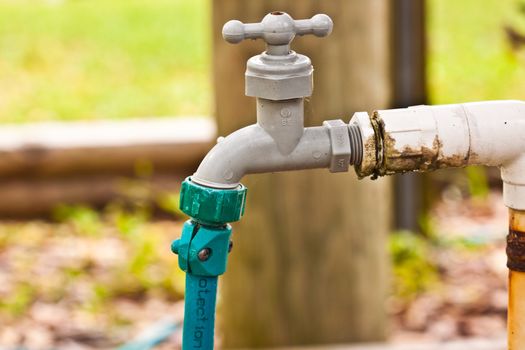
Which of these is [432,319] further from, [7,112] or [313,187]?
[7,112]

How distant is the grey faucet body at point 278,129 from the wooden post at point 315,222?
109cm

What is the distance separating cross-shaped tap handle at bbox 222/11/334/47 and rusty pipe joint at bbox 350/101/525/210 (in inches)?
Result: 5.3

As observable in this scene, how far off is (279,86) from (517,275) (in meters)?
0.40

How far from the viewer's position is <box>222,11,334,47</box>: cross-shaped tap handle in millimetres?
1200

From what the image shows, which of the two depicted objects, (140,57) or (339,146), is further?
(140,57)

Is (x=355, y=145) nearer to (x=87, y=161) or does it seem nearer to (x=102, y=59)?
(x=87, y=161)

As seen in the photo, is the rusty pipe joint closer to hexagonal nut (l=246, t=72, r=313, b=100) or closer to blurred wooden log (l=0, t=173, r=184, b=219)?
hexagonal nut (l=246, t=72, r=313, b=100)

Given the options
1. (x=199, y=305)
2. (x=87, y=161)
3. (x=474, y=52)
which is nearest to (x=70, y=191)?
(x=87, y=161)

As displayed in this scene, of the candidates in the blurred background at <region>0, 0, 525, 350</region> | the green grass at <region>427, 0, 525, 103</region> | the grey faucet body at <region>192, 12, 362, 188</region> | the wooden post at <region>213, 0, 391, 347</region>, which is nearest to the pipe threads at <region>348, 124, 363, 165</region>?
the grey faucet body at <region>192, 12, 362, 188</region>

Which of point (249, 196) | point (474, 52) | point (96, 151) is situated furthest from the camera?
point (474, 52)

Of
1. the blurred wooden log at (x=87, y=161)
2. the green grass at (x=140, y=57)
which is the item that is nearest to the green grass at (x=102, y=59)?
the green grass at (x=140, y=57)

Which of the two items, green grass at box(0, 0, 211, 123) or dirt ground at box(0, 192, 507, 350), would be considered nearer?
dirt ground at box(0, 192, 507, 350)

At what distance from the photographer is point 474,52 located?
224 inches

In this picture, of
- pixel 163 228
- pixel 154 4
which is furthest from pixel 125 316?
pixel 154 4
